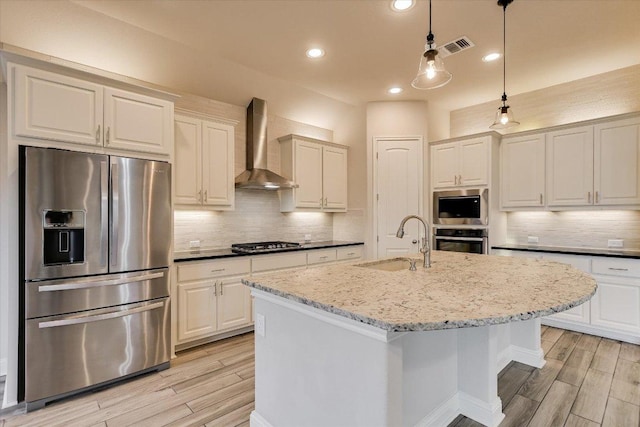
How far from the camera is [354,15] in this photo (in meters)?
2.67

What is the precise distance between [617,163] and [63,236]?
205 inches

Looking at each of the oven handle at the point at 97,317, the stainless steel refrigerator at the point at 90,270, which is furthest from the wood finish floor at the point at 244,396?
the oven handle at the point at 97,317

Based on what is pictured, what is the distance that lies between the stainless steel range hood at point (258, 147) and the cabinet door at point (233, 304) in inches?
48.2

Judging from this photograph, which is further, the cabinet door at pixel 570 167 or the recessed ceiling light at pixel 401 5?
the cabinet door at pixel 570 167

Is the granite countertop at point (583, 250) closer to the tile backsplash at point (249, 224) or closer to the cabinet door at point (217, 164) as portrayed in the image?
the tile backsplash at point (249, 224)

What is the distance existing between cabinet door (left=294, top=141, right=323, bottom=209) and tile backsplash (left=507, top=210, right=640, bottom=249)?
2.73 metres

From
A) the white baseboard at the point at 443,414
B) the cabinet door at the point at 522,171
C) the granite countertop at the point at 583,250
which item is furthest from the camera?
the cabinet door at the point at 522,171

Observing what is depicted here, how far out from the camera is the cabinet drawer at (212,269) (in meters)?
3.06

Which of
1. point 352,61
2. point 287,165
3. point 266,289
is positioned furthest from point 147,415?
point 352,61

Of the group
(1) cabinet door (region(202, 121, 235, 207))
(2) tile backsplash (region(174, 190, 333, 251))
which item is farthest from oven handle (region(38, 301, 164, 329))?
(1) cabinet door (region(202, 121, 235, 207))

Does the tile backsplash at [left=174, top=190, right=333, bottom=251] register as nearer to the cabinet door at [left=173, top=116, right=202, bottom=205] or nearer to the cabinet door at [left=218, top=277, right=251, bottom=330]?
the cabinet door at [left=173, top=116, right=202, bottom=205]

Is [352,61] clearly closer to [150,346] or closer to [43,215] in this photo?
[43,215]

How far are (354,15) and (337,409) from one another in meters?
2.80

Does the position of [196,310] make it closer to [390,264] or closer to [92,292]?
[92,292]
